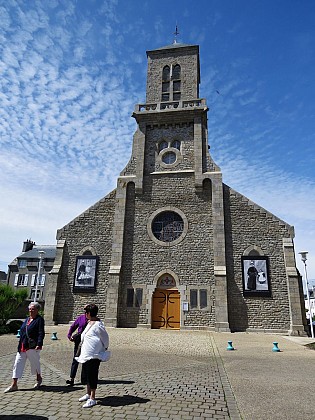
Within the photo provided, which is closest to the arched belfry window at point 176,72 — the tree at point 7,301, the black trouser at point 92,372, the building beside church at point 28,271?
the tree at point 7,301

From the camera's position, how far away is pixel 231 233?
17781mm

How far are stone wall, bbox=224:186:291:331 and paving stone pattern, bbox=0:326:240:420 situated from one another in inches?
323

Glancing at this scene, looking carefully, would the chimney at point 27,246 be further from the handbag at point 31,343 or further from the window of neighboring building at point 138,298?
the handbag at point 31,343

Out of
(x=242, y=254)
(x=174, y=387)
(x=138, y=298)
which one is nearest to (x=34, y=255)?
(x=138, y=298)

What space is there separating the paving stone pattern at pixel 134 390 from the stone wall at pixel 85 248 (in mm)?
9065

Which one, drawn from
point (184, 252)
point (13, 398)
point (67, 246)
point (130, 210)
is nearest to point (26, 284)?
point (67, 246)

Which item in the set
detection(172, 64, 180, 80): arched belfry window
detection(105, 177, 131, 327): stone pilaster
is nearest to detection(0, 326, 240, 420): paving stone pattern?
detection(105, 177, 131, 327): stone pilaster

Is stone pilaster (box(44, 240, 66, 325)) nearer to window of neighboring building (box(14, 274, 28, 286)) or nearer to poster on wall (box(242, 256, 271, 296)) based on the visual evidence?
poster on wall (box(242, 256, 271, 296))

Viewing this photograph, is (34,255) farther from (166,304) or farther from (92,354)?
(92,354)

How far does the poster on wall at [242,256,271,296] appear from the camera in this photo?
16.5 m

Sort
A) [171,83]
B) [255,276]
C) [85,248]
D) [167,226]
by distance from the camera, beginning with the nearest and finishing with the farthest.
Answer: [255,276] < [167,226] < [85,248] < [171,83]

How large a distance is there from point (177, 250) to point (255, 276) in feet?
15.2

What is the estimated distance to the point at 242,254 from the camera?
17.2 m

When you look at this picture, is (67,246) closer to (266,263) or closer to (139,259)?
(139,259)
